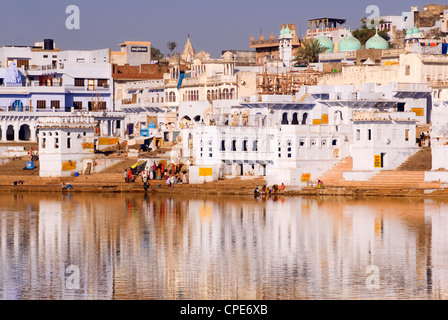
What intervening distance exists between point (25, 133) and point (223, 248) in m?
51.2

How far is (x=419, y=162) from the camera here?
207 ft

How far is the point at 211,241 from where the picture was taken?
4469 cm

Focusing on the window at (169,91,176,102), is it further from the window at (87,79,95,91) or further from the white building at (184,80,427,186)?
the white building at (184,80,427,186)

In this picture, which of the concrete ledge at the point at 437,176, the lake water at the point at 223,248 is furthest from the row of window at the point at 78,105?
the concrete ledge at the point at 437,176

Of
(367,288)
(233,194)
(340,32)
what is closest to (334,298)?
(367,288)

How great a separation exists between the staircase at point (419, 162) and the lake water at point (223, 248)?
509cm

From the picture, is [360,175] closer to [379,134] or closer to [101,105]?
[379,134]

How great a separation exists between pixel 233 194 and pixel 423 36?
137 ft

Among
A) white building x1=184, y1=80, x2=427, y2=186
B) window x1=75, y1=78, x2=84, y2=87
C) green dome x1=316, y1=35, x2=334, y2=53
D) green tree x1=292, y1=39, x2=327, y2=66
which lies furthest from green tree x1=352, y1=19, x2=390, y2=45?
white building x1=184, y1=80, x2=427, y2=186

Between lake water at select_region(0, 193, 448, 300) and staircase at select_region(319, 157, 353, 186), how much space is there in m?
3.44

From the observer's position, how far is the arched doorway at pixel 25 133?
90188 millimetres

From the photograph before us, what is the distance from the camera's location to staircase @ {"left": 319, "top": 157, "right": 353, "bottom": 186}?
208ft
